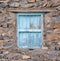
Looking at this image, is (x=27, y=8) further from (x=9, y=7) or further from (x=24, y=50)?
(x=24, y=50)

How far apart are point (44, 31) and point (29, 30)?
50 cm

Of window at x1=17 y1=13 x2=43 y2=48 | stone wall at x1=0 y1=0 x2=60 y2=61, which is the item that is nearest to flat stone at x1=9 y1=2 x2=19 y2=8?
stone wall at x1=0 y1=0 x2=60 y2=61

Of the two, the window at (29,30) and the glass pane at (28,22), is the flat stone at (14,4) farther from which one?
the glass pane at (28,22)

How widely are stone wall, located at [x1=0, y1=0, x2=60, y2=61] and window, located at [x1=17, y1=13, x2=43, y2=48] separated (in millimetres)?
159

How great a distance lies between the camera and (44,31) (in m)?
12.7

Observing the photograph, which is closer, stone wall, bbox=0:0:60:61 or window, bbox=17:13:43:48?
stone wall, bbox=0:0:60:61

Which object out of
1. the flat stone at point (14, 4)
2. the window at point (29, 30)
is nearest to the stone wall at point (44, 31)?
the flat stone at point (14, 4)

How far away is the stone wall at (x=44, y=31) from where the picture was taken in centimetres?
1265

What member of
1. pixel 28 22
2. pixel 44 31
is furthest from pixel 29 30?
pixel 44 31

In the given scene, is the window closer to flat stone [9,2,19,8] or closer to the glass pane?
the glass pane

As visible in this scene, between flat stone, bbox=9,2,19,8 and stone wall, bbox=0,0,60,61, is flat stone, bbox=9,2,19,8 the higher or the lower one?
the higher one

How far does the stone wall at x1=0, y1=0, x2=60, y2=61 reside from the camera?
12.6 m

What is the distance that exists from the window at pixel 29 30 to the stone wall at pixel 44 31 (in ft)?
0.52

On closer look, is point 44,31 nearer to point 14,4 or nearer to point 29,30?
point 29,30
